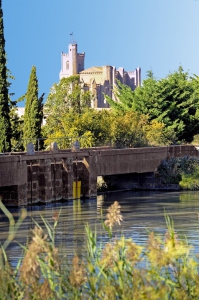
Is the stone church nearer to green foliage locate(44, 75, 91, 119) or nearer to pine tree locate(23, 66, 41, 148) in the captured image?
green foliage locate(44, 75, 91, 119)

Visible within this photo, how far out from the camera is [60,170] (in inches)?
1654

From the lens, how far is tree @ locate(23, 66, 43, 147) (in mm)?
50541

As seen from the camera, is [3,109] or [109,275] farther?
[3,109]

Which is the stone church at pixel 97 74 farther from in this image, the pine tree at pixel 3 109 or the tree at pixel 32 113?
the pine tree at pixel 3 109

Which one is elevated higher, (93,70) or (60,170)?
(93,70)

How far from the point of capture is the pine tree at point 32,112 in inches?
1991

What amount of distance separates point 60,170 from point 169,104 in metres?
22.3

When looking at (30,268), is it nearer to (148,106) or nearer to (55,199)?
(55,199)

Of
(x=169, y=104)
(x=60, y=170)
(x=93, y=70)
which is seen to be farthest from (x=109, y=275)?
(x=93, y=70)

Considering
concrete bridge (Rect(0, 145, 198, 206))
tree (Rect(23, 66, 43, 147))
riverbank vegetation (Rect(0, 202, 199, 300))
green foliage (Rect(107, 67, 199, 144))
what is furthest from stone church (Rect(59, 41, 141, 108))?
riverbank vegetation (Rect(0, 202, 199, 300))

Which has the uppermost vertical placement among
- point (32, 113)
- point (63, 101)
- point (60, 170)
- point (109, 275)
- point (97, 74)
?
point (97, 74)

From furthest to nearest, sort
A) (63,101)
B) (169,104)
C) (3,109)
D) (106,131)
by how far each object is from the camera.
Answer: (169,104) < (63,101) < (106,131) < (3,109)

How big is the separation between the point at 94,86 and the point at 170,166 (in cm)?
8648

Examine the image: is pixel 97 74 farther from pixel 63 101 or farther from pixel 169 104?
pixel 63 101
